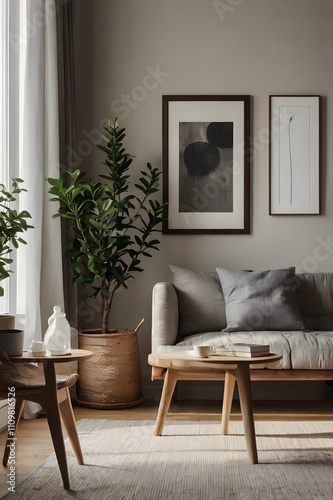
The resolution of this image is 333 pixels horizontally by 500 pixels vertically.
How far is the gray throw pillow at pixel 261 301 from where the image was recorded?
4023mm

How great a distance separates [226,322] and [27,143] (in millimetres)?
1666

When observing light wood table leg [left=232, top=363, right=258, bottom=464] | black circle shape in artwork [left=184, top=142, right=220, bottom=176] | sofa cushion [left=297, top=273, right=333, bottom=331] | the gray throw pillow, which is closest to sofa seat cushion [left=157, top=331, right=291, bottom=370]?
the gray throw pillow

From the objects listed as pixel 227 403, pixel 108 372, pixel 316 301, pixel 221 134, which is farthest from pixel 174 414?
pixel 221 134

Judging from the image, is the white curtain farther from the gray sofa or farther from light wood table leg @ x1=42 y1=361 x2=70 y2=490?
light wood table leg @ x1=42 y1=361 x2=70 y2=490

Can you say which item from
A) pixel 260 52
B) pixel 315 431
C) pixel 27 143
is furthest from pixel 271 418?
pixel 260 52

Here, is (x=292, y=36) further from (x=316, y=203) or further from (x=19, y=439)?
(x=19, y=439)

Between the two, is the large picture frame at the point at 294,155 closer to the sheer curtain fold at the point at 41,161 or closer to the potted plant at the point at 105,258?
the potted plant at the point at 105,258

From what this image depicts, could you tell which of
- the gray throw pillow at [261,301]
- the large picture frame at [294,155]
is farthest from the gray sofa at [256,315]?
the large picture frame at [294,155]

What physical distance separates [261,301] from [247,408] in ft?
4.28

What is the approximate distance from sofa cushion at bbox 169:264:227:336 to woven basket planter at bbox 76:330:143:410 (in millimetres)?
400

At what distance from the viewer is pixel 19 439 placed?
3.20 m

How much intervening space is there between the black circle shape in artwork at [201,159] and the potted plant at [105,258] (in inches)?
13.6

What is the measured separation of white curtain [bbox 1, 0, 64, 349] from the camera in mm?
3717

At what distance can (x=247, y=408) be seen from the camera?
283cm
